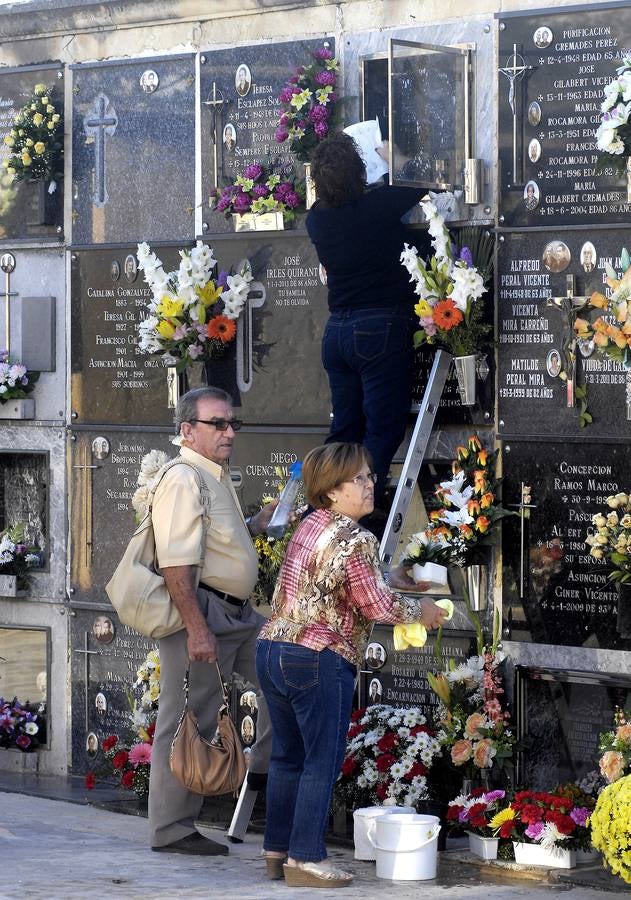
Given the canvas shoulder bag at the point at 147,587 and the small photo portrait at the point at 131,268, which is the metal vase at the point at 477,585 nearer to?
the canvas shoulder bag at the point at 147,587

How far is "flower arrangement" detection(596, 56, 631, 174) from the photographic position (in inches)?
253

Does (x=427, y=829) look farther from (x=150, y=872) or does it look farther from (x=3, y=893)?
(x=3, y=893)

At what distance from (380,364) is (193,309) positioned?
121 centimetres

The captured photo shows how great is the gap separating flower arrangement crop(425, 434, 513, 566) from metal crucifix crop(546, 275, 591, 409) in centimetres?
46

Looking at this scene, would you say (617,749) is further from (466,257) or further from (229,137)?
(229,137)

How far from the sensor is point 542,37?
282 inches

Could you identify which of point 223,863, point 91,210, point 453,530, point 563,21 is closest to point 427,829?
point 223,863

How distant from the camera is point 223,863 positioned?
658cm

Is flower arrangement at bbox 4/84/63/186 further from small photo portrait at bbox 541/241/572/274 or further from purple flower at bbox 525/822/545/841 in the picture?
purple flower at bbox 525/822/545/841

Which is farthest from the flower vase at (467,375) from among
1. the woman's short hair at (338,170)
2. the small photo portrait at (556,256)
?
the woman's short hair at (338,170)

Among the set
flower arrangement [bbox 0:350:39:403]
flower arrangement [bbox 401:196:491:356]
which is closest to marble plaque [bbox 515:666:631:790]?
flower arrangement [bbox 401:196:491:356]

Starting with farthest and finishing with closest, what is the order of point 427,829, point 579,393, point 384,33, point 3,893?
point 384,33 → point 579,393 → point 427,829 → point 3,893

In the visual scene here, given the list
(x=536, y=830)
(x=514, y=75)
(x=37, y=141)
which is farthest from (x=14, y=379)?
(x=536, y=830)

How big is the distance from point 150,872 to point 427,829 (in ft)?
3.37
